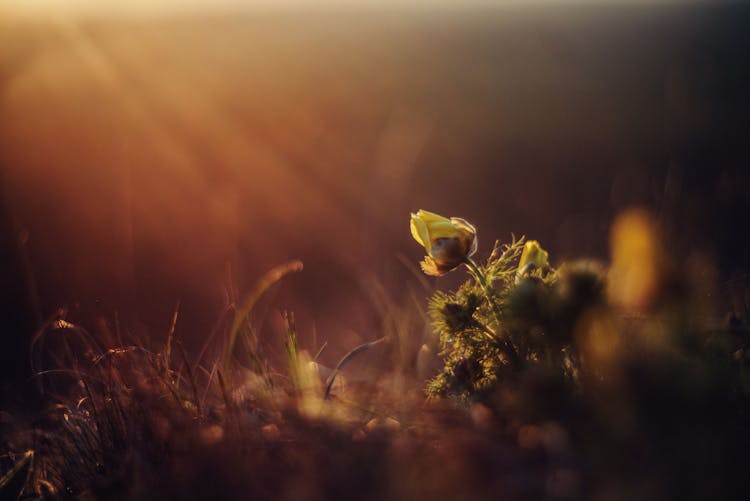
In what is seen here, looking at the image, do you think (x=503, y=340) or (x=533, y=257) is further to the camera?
(x=533, y=257)

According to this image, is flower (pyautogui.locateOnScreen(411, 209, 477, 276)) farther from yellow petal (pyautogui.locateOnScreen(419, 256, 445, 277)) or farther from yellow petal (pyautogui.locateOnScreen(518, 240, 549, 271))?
yellow petal (pyautogui.locateOnScreen(518, 240, 549, 271))

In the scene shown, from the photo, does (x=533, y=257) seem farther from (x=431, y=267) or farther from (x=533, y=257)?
(x=431, y=267)

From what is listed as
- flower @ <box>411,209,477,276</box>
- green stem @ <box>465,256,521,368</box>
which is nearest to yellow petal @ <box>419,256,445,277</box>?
flower @ <box>411,209,477,276</box>

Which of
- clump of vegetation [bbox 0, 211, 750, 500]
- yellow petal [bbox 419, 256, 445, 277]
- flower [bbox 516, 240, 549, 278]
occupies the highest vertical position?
flower [bbox 516, 240, 549, 278]

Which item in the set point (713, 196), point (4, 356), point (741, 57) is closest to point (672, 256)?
point (713, 196)

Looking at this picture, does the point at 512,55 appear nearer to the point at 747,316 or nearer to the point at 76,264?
the point at 76,264

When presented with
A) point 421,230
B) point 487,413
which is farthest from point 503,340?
point 421,230

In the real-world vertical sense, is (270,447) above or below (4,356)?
above

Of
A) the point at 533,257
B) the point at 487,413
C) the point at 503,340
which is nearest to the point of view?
the point at 487,413
